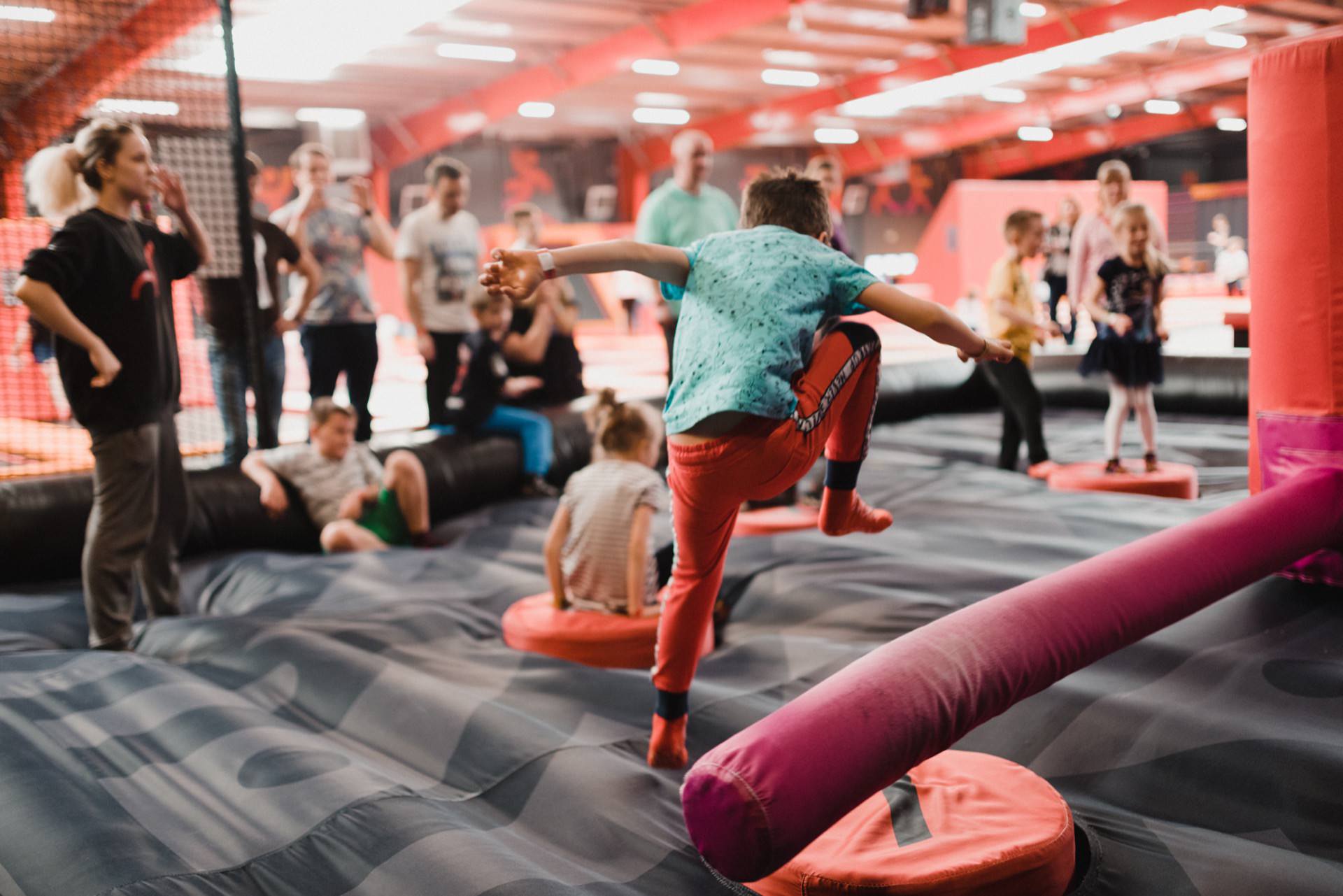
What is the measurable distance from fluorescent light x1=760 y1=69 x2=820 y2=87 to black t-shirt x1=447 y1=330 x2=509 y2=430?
30.8 ft

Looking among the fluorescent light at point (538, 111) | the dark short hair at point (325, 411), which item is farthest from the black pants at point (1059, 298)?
the fluorescent light at point (538, 111)

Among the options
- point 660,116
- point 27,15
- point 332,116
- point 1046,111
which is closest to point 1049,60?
point 1046,111

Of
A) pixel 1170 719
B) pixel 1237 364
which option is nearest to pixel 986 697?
pixel 1170 719

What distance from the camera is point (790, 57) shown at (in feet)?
41.6

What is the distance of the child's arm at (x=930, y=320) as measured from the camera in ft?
5.79

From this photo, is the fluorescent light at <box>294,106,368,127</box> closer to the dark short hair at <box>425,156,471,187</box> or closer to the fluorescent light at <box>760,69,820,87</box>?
the fluorescent light at <box>760,69,820,87</box>

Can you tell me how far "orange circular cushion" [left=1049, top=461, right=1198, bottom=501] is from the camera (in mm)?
4180

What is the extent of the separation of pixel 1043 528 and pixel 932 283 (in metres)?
14.5

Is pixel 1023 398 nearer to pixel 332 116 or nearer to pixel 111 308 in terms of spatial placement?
pixel 111 308

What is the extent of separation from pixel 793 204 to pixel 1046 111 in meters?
15.3

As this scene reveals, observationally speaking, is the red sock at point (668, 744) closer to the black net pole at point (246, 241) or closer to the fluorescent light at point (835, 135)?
the black net pole at point (246, 241)

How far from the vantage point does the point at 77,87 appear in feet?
26.1

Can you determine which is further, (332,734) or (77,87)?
(77,87)

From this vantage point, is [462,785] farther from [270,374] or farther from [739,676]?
[270,374]
